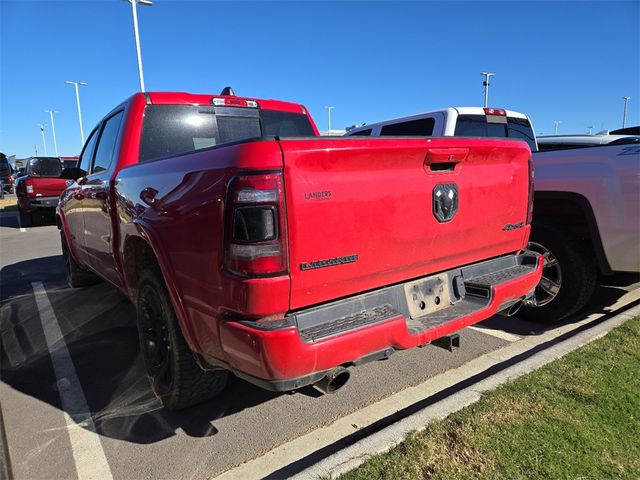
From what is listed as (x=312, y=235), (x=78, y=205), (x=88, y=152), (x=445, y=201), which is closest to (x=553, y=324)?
(x=445, y=201)

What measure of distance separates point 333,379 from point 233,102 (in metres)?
2.59

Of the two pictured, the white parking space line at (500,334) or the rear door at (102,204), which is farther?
the white parking space line at (500,334)

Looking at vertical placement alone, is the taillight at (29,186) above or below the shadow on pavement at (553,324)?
above

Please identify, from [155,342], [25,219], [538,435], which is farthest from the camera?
[25,219]

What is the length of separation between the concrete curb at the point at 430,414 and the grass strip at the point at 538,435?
0.06 metres

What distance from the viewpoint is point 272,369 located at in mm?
1861

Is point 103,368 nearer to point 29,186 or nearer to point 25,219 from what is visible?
point 29,186

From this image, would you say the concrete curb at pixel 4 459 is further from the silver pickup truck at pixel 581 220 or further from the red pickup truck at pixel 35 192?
the red pickup truck at pixel 35 192

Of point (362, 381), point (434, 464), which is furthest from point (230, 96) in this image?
point (434, 464)

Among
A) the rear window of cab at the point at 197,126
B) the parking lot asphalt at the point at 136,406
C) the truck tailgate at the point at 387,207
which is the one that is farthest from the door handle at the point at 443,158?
the parking lot asphalt at the point at 136,406

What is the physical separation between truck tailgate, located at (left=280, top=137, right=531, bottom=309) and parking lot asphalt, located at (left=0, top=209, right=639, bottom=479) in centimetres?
114

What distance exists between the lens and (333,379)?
2.09 m

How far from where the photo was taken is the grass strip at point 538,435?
2188 millimetres

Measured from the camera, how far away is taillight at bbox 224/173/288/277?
1.83 meters
